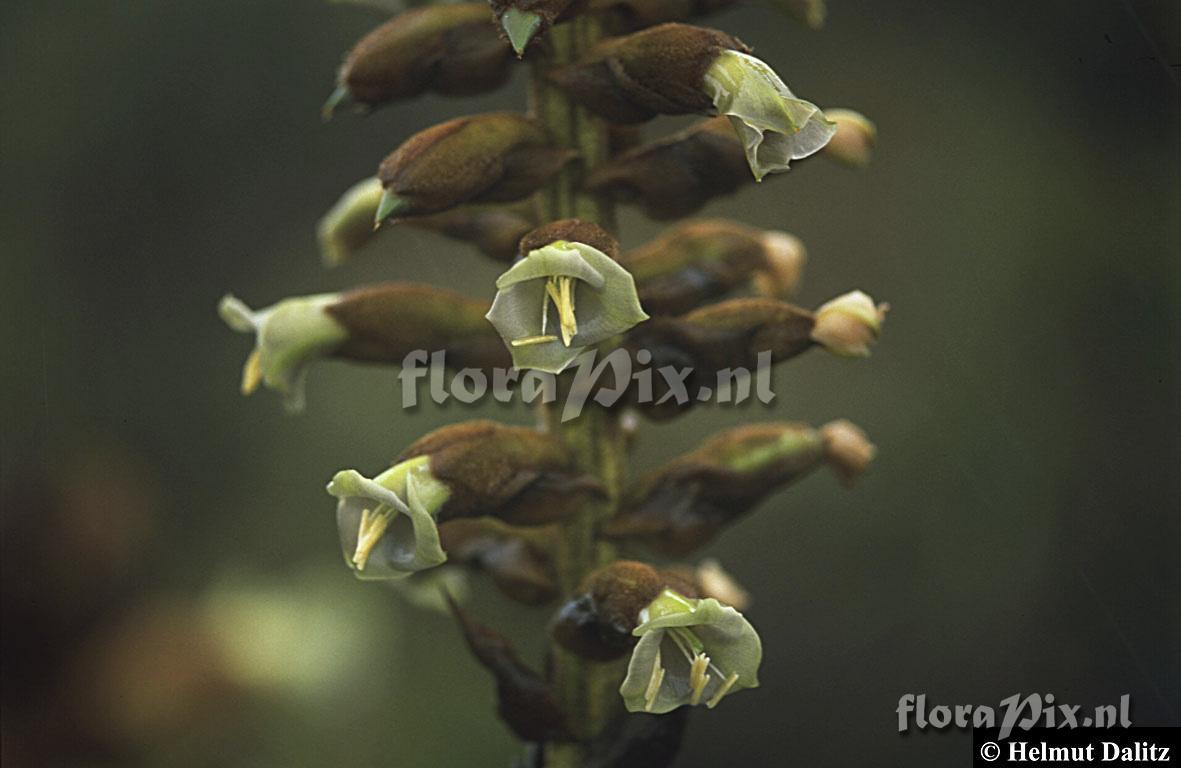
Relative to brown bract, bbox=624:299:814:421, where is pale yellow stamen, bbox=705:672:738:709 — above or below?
below

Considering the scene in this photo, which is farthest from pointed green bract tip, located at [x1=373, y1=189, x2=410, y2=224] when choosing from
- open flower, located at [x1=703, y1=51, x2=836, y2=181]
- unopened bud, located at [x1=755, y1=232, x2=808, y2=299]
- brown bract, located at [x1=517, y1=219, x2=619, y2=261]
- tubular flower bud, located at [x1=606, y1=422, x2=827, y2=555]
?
unopened bud, located at [x1=755, y1=232, x2=808, y2=299]

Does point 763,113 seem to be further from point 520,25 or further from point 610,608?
point 610,608

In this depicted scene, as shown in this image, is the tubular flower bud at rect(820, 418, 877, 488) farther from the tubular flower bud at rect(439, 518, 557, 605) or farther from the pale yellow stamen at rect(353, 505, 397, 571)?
the pale yellow stamen at rect(353, 505, 397, 571)

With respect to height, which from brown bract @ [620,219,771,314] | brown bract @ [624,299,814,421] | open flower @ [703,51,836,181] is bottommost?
brown bract @ [624,299,814,421]

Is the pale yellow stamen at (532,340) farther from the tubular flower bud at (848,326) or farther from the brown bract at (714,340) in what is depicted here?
the tubular flower bud at (848,326)

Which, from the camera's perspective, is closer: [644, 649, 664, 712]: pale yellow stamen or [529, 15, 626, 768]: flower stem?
[644, 649, 664, 712]: pale yellow stamen

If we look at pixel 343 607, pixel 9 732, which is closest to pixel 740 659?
pixel 9 732

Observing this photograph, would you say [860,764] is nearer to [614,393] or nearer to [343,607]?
[343,607]

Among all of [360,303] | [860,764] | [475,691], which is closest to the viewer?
[360,303]
